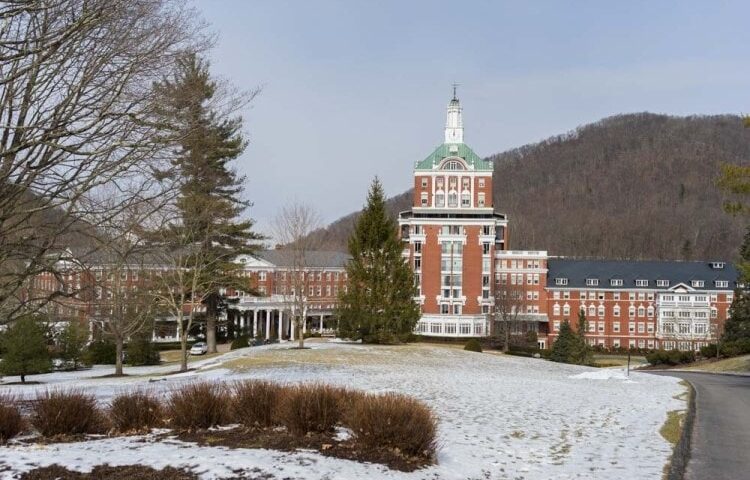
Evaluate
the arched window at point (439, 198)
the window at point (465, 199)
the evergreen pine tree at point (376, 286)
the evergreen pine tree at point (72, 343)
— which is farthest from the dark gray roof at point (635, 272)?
the evergreen pine tree at point (72, 343)

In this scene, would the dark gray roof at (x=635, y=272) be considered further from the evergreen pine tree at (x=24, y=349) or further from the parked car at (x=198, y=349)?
the evergreen pine tree at (x=24, y=349)

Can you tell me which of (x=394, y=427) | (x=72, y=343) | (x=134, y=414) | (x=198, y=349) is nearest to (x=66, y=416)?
(x=134, y=414)

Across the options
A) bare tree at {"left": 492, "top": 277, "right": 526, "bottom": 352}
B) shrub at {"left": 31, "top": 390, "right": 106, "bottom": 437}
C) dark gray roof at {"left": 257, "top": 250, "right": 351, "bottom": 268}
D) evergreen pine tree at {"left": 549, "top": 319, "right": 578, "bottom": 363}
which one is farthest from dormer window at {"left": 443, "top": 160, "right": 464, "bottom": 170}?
shrub at {"left": 31, "top": 390, "right": 106, "bottom": 437}

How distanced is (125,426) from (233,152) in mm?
31034

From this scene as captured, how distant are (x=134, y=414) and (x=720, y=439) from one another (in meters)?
11.4

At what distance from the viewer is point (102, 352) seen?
4222 centimetres

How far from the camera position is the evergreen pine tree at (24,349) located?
107 ft

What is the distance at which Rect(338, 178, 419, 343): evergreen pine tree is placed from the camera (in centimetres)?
4288

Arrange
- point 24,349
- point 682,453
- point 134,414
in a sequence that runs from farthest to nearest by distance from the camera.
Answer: point 24,349 → point 682,453 → point 134,414

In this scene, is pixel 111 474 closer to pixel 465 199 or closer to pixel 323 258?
pixel 465 199

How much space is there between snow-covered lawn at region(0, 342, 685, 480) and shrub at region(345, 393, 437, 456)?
1.43 ft

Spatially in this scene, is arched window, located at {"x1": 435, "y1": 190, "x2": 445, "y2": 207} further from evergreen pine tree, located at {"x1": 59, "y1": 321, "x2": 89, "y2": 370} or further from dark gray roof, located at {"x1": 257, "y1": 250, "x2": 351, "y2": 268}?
evergreen pine tree, located at {"x1": 59, "y1": 321, "x2": 89, "y2": 370}

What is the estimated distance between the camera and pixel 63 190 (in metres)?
9.45

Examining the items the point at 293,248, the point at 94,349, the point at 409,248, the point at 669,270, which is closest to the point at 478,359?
the point at 293,248
